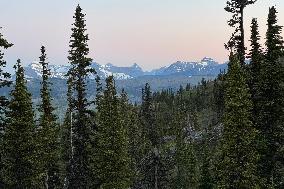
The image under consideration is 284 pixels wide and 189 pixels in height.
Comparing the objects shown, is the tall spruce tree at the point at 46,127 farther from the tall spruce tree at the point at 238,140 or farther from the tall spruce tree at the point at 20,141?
the tall spruce tree at the point at 238,140

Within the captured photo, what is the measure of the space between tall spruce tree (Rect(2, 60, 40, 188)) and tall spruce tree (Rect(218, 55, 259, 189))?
696 inches

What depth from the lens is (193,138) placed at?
396 ft

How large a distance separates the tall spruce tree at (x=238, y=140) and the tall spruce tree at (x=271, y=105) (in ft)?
8.95

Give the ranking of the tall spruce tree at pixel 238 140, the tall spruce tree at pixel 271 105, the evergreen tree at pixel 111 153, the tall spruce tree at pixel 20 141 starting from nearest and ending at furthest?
the tall spruce tree at pixel 238 140
the tall spruce tree at pixel 271 105
the tall spruce tree at pixel 20 141
the evergreen tree at pixel 111 153

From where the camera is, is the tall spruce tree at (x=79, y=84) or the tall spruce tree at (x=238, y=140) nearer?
the tall spruce tree at (x=238, y=140)

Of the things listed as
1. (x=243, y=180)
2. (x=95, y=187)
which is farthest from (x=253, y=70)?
(x=95, y=187)

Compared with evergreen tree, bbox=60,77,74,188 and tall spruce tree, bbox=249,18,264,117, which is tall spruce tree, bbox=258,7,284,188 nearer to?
tall spruce tree, bbox=249,18,264,117

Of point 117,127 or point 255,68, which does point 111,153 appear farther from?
point 255,68

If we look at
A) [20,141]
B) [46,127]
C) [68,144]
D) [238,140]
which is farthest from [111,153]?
[238,140]

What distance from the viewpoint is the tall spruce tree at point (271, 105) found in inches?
1407

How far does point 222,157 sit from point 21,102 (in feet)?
62.0

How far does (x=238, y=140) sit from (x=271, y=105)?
468 cm

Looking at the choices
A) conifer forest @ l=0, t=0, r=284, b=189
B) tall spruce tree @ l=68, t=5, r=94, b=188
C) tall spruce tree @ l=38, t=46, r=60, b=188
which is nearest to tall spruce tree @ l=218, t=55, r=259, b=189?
conifer forest @ l=0, t=0, r=284, b=189

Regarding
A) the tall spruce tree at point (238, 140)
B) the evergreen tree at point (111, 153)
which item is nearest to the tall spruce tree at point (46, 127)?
the evergreen tree at point (111, 153)
